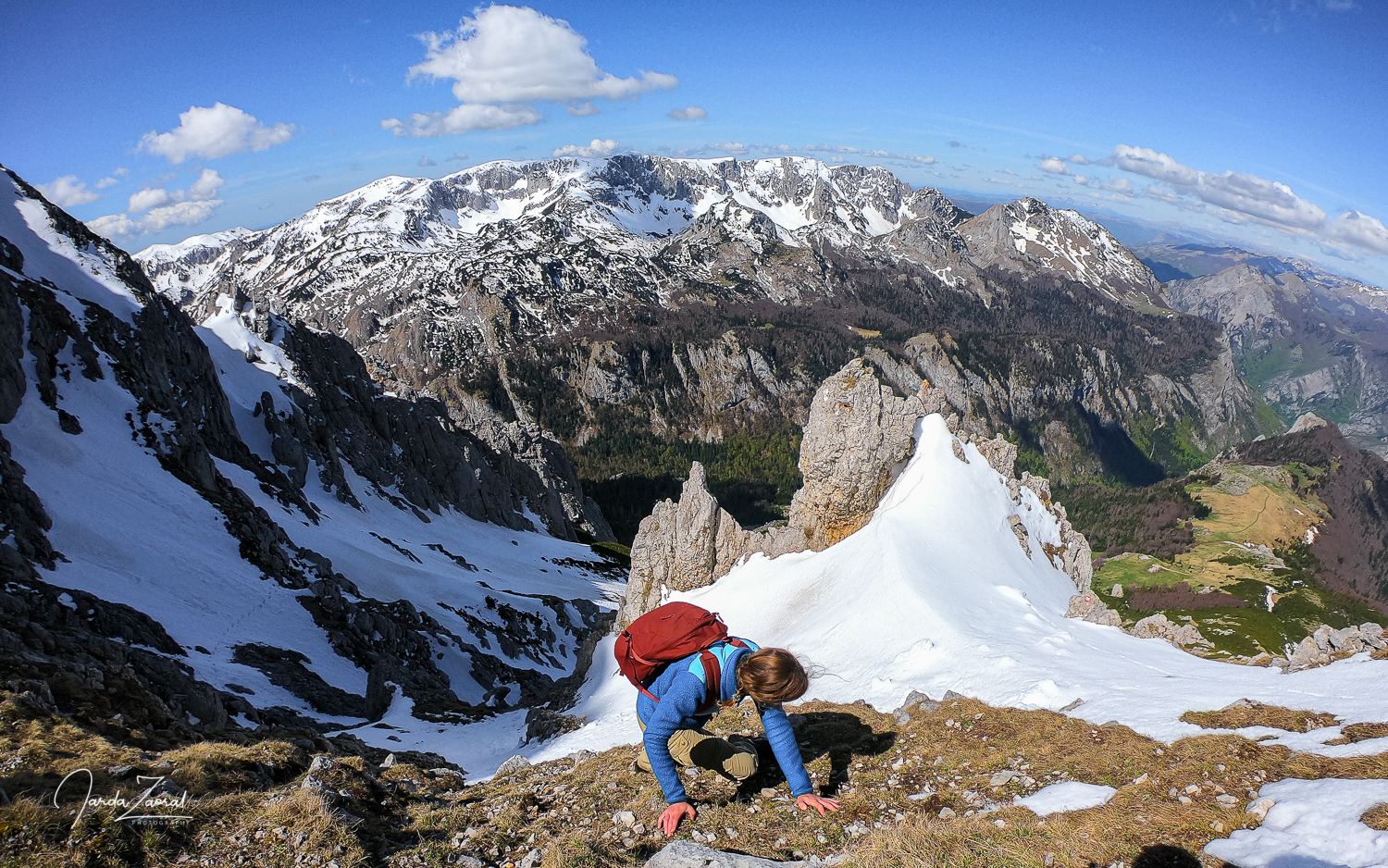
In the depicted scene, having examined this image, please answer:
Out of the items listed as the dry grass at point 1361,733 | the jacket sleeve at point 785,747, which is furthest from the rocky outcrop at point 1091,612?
the jacket sleeve at point 785,747

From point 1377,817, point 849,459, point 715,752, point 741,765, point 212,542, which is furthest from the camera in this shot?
point 212,542

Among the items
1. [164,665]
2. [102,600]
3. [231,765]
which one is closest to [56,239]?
[102,600]

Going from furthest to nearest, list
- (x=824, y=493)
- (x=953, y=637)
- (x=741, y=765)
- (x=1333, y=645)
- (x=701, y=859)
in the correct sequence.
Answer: (x=824, y=493) → (x=1333, y=645) → (x=953, y=637) → (x=741, y=765) → (x=701, y=859)

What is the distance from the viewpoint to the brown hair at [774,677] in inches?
320

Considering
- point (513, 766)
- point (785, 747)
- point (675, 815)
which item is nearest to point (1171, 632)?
point (513, 766)

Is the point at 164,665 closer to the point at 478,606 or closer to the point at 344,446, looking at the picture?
the point at 478,606

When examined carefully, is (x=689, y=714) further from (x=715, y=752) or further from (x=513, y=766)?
(x=513, y=766)

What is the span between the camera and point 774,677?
814 centimetres

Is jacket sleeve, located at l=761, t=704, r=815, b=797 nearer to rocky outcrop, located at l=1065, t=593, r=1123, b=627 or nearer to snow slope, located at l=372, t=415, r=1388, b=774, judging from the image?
snow slope, located at l=372, t=415, r=1388, b=774

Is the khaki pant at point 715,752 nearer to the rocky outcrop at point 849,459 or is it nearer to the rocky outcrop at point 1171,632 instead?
the rocky outcrop at point 1171,632

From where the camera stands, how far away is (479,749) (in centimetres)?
2998

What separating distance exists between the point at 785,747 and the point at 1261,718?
10189 mm

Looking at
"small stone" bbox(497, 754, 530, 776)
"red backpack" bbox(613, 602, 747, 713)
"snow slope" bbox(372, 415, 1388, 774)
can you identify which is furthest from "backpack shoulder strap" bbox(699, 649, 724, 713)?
"small stone" bbox(497, 754, 530, 776)

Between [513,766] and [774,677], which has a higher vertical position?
[774,677]
